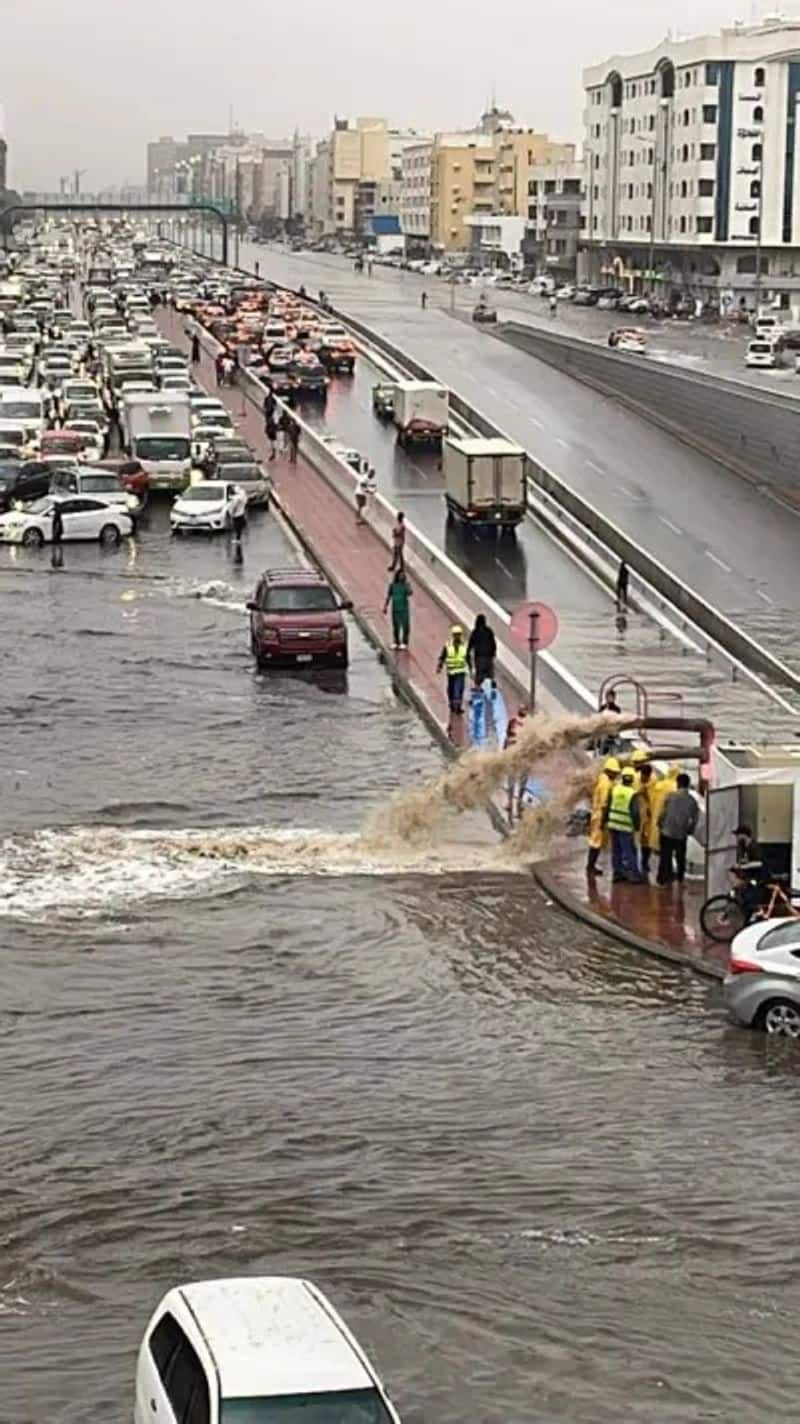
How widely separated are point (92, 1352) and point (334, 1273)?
1.49 m

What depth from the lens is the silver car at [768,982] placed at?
53.6ft

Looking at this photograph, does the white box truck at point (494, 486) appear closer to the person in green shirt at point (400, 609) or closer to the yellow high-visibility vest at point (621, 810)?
the person in green shirt at point (400, 609)

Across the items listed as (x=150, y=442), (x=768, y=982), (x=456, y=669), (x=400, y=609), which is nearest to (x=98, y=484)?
(x=150, y=442)

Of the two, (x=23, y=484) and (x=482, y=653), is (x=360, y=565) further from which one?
(x=482, y=653)

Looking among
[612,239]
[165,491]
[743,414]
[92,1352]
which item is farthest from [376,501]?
[612,239]

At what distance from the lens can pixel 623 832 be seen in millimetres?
20062

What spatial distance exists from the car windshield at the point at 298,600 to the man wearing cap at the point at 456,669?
411 cm

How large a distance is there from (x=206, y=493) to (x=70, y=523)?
291 centimetres

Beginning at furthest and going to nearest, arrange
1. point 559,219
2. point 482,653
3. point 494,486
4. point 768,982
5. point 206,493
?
1. point 559,219
2. point 494,486
3. point 206,493
4. point 482,653
5. point 768,982

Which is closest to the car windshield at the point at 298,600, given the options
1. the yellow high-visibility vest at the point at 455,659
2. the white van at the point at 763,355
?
the yellow high-visibility vest at the point at 455,659

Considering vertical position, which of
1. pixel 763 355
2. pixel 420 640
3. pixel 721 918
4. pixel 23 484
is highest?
pixel 763 355

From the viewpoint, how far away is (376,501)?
149ft

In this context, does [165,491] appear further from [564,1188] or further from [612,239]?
[612,239]

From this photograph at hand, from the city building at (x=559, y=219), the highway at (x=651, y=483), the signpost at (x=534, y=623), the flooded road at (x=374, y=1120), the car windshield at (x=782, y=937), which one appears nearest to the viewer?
the flooded road at (x=374, y=1120)
